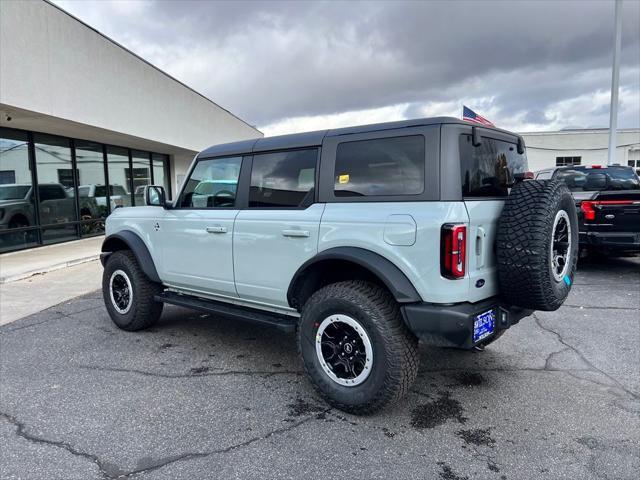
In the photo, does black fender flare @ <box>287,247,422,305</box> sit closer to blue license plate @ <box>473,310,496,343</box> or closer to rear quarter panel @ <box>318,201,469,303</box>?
rear quarter panel @ <box>318,201,469,303</box>

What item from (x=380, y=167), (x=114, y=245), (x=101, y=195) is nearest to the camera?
(x=380, y=167)

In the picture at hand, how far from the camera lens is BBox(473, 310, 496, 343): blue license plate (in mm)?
2872

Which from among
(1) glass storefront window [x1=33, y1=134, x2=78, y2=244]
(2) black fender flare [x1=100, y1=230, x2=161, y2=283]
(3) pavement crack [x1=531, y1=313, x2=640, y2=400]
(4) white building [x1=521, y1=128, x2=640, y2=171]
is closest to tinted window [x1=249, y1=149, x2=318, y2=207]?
(2) black fender flare [x1=100, y1=230, x2=161, y2=283]

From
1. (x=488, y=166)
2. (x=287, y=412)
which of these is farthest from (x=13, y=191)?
(x=488, y=166)

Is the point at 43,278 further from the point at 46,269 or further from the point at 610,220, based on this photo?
the point at 610,220

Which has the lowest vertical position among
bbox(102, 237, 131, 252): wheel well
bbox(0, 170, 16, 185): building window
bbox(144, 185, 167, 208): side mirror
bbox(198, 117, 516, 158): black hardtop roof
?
bbox(102, 237, 131, 252): wheel well

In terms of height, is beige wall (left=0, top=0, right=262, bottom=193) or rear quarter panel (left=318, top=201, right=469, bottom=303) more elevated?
beige wall (left=0, top=0, right=262, bottom=193)

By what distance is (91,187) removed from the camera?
13.6 meters

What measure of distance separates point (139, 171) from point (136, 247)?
12751 millimetres

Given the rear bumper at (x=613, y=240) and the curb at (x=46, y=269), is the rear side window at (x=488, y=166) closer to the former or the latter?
the rear bumper at (x=613, y=240)

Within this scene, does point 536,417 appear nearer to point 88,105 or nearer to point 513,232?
point 513,232

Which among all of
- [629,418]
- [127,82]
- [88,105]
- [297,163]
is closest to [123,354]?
[297,163]

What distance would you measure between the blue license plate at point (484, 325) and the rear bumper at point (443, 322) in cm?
3

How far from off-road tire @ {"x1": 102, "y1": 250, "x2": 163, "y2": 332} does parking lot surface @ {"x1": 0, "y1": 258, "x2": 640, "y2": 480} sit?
0.54ft
